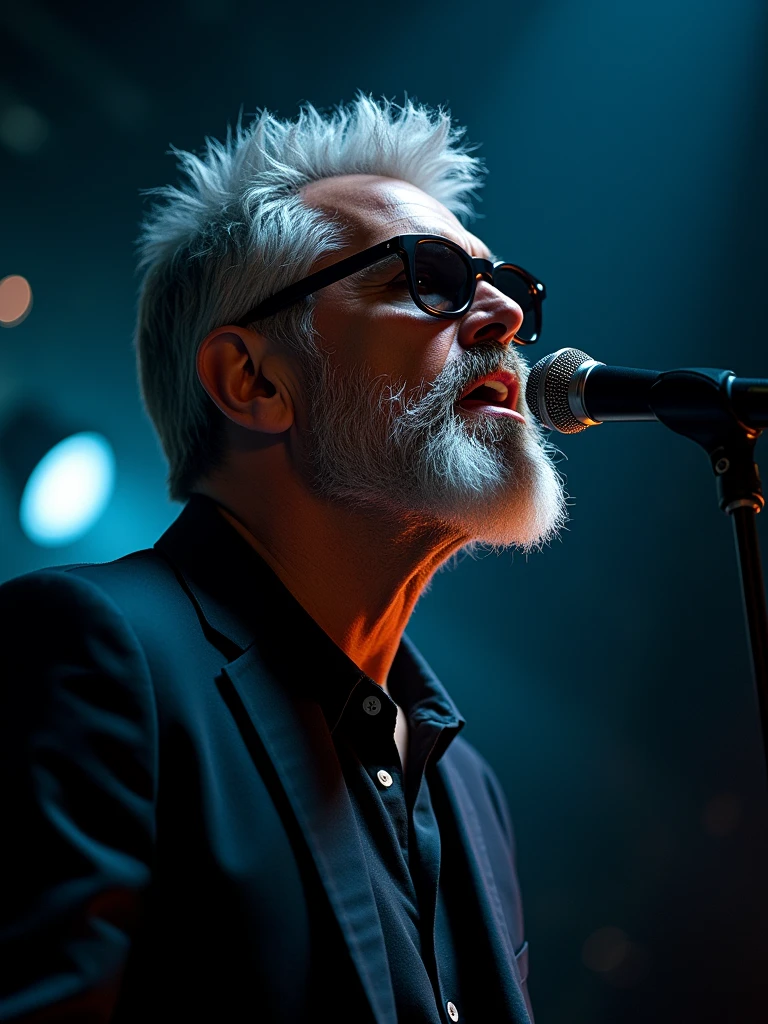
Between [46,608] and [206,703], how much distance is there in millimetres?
272

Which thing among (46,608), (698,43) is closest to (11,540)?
(46,608)

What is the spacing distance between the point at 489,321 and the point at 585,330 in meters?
1.06

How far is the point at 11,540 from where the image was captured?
8.03ft

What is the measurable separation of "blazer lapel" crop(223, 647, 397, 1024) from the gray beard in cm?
41

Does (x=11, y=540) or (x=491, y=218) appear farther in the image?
(x=491, y=218)

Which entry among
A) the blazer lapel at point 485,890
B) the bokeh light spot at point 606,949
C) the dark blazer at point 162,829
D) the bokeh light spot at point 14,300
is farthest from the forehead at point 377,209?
the bokeh light spot at point 606,949

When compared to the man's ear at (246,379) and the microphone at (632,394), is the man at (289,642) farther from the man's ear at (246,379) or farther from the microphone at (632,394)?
the microphone at (632,394)

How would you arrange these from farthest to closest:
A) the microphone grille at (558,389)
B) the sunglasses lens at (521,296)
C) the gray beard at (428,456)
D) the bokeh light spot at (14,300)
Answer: the bokeh light spot at (14,300)
the sunglasses lens at (521,296)
the gray beard at (428,456)
the microphone grille at (558,389)

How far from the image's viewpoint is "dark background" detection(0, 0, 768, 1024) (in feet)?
8.00

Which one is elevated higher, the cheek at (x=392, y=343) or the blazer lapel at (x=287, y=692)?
the cheek at (x=392, y=343)

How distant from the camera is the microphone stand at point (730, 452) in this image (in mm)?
1027

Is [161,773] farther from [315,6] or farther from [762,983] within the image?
[315,6]

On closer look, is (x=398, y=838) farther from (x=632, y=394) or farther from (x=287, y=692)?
(x=632, y=394)

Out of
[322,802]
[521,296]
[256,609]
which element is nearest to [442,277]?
[521,296]
